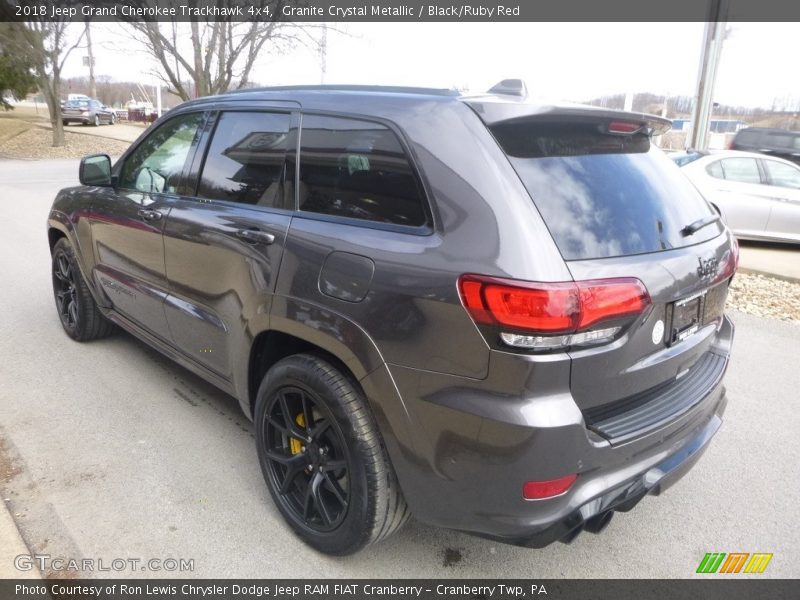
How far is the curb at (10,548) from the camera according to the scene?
237 cm

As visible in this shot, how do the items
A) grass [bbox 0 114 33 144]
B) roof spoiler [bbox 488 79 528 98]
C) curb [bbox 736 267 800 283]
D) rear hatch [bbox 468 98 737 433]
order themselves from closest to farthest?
rear hatch [bbox 468 98 737 433]
roof spoiler [bbox 488 79 528 98]
curb [bbox 736 267 800 283]
grass [bbox 0 114 33 144]

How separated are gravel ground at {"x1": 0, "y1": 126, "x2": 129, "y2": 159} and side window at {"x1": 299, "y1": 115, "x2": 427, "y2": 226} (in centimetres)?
2346

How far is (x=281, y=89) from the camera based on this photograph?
9.96 feet

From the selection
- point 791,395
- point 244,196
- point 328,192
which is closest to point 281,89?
point 244,196

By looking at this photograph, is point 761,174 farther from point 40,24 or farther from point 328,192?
point 40,24

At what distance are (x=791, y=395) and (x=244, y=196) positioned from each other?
12.5 feet

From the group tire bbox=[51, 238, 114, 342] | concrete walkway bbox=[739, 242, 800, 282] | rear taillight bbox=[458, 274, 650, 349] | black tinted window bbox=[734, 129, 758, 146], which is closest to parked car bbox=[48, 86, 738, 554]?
rear taillight bbox=[458, 274, 650, 349]

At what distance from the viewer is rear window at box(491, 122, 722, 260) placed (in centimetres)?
208

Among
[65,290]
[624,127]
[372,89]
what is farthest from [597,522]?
[65,290]

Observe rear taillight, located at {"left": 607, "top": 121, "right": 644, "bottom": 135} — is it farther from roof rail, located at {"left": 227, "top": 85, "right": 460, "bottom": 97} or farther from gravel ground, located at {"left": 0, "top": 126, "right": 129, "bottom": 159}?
gravel ground, located at {"left": 0, "top": 126, "right": 129, "bottom": 159}

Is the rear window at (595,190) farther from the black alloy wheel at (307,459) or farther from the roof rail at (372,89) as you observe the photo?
the black alloy wheel at (307,459)

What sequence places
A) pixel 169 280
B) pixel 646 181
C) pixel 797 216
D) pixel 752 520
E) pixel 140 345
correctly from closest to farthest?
1. pixel 646 181
2. pixel 752 520
3. pixel 169 280
4. pixel 140 345
5. pixel 797 216

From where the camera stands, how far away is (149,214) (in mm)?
3543

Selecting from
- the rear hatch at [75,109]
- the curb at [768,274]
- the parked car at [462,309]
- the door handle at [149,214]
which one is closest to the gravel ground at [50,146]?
the rear hatch at [75,109]
